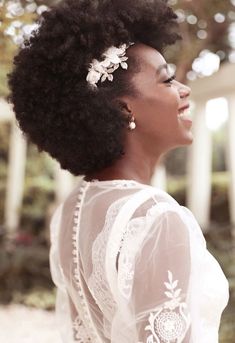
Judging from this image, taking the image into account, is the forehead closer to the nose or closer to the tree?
the nose

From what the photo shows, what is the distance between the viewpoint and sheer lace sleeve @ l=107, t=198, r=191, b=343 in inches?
55.9

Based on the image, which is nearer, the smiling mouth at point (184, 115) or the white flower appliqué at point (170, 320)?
the white flower appliqué at point (170, 320)

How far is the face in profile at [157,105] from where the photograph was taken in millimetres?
1689

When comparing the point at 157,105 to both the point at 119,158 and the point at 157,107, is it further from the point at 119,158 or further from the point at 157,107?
the point at 119,158

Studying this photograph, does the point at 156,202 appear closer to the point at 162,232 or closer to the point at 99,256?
the point at 162,232

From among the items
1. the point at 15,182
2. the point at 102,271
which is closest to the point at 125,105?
the point at 102,271

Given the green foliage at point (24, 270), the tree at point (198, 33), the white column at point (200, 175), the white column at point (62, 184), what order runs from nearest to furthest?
the tree at point (198, 33) → the white column at point (200, 175) → the green foliage at point (24, 270) → the white column at point (62, 184)

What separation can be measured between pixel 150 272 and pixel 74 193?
0.54m

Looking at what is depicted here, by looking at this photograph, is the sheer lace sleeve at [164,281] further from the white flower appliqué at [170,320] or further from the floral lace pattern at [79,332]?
the floral lace pattern at [79,332]

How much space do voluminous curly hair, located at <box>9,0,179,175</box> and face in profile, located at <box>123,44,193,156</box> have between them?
3cm

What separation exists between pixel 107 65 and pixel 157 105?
0.19m

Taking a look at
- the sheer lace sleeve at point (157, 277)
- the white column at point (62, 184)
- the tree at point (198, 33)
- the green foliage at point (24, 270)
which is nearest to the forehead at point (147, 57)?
the sheer lace sleeve at point (157, 277)

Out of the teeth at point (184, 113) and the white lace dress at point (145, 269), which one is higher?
the teeth at point (184, 113)

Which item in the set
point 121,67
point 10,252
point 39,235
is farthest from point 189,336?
point 39,235
